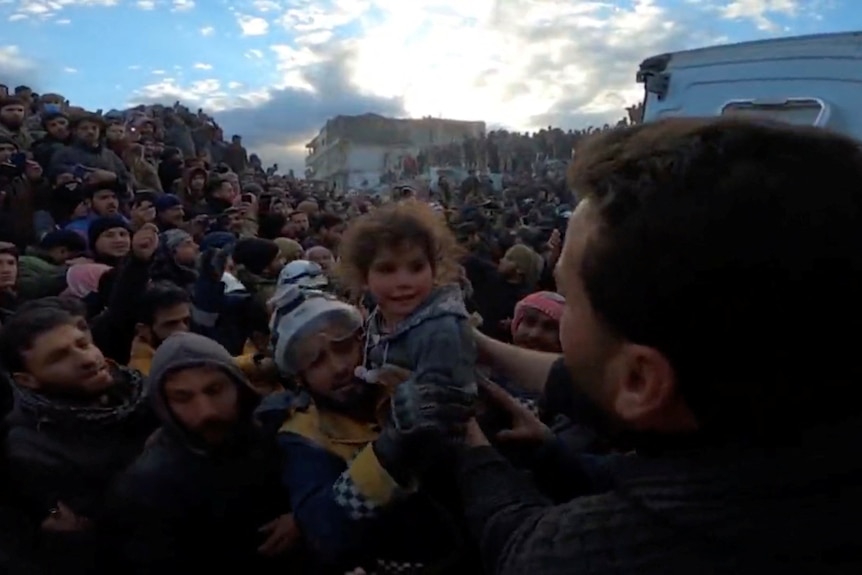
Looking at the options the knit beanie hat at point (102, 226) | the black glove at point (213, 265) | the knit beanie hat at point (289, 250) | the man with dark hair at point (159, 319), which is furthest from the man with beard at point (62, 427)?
the knit beanie hat at point (289, 250)

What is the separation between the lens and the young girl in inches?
65.5

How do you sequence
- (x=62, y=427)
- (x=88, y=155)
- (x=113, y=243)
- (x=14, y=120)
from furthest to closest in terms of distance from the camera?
(x=14, y=120) < (x=88, y=155) < (x=113, y=243) < (x=62, y=427)

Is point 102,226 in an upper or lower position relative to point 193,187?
lower

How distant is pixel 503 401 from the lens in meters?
1.78

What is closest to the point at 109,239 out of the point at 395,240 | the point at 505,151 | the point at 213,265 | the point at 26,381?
the point at 213,265

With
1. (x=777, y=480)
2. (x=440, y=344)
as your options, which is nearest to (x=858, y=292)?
(x=777, y=480)

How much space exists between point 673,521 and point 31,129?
9.95 meters

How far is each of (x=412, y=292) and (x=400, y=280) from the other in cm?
4

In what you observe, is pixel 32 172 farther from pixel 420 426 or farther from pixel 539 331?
pixel 420 426

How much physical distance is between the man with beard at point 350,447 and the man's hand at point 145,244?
244cm

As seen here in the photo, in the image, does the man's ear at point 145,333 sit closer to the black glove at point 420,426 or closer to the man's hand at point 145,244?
the man's hand at point 145,244

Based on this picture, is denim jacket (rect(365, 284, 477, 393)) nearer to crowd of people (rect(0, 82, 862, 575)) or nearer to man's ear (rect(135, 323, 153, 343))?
crowd of people (rect(0, 82, 862, 575))

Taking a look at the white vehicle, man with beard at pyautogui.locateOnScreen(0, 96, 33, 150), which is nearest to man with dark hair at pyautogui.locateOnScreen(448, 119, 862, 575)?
the white vehicle

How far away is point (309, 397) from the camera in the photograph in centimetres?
203
